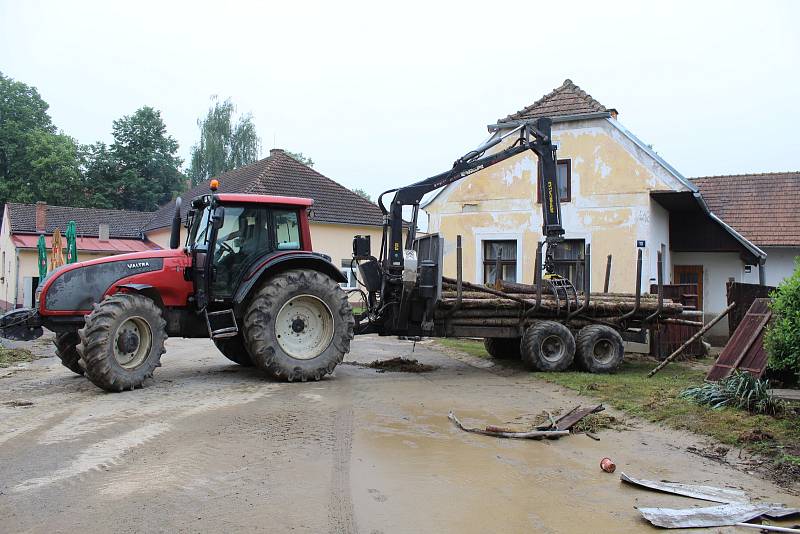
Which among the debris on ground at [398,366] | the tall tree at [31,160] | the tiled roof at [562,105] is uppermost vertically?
the tall tree at [31,160]

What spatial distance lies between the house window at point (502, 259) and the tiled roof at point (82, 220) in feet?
75.3

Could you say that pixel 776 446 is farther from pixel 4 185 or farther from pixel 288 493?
pixel 4 185

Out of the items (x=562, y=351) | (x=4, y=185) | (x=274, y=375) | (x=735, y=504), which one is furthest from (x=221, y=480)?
(x=4, y=185)

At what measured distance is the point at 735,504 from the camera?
15.4ft

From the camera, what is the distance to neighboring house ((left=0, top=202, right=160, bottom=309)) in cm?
2908

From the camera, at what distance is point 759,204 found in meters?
22.5

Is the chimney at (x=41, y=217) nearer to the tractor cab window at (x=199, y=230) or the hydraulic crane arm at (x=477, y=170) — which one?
the tractor cab window at (x=199, y=230)

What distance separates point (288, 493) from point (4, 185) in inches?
1961

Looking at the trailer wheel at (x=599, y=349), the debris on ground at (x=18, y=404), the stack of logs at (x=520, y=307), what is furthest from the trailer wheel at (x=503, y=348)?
the debris on ground at (x=18, y=404)

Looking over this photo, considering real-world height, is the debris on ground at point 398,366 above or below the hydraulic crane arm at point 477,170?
below

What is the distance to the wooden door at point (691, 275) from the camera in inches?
781

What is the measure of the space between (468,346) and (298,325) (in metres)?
6.21

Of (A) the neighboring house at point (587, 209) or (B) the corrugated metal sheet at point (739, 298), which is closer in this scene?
(B) the corrugated metal sheet at point (739, 298)

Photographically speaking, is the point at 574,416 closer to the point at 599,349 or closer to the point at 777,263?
the point at 599,349
